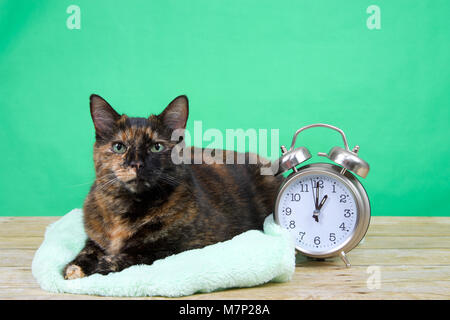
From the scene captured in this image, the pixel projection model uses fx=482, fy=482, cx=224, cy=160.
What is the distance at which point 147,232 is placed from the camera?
57.9 inches

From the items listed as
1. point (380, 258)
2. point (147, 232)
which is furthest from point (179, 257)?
point (380, 258)

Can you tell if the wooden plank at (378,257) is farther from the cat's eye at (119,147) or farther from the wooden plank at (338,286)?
the cat's eye at (119,147)

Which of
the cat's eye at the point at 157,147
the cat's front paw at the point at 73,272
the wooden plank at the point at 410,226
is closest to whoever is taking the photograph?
the cat's front paw at the point at 73,272

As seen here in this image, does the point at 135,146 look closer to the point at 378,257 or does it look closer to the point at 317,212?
the point at 317,212

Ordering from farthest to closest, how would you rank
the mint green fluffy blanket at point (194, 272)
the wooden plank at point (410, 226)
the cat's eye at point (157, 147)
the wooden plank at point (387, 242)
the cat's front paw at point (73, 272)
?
the wooden plank at point (410, 226), the wooden plank at point (387, 242), the cat's eye at point (157, 147), the cat's front paw at point (73, 272), the mint green fluffy blanket at point (194, 272)

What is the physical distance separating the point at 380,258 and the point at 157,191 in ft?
2.60

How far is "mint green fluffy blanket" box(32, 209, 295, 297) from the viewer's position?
125cm

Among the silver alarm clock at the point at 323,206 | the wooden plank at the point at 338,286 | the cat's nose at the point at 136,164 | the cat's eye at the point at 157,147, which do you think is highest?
the cat's eye at the point at 157,147

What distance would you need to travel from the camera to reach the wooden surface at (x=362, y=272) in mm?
1272

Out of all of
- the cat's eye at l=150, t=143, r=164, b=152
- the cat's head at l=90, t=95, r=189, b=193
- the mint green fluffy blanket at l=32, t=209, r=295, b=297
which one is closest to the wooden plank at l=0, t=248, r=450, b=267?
the mint green fluffy blanket at l=32, t=209, r=295, b=297

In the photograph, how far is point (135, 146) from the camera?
1478mm

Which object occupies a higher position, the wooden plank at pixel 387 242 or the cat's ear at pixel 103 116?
the cat's ear at pixel 103 116

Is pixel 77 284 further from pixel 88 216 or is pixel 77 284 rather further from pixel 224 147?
pixel 224 147

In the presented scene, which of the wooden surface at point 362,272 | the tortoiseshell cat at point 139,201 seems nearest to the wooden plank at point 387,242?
the wooden surface at point 362,272
